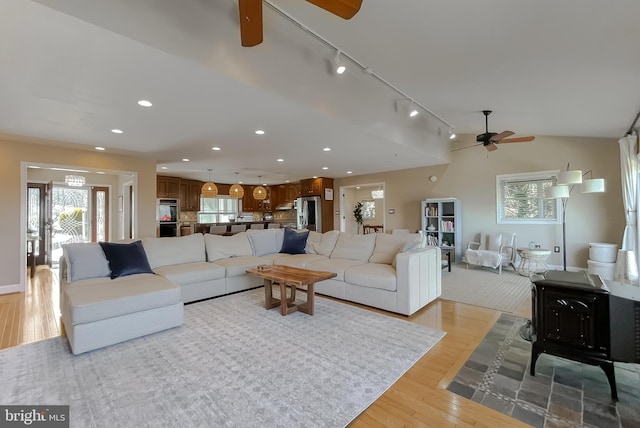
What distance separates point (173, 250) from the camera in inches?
161

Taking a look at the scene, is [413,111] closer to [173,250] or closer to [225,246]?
[225,246]

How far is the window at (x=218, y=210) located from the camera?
984 cm

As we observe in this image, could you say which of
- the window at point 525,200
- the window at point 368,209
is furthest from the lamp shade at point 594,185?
the window at point 368,209

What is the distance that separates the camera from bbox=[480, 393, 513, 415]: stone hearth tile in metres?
1.72

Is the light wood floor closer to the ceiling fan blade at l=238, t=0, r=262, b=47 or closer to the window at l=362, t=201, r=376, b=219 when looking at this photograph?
the ceiling fan blade at l=238, t=0, r=262, b=47

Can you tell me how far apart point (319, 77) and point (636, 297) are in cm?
329

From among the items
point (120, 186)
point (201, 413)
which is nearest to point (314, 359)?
point (201, 413)

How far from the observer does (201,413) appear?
1.67 metres

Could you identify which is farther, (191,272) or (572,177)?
(572,177)

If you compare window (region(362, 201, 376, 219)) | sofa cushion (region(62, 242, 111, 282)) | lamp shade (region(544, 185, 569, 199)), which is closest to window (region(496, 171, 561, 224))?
lamp shade (region(544, 185, 569, 199))

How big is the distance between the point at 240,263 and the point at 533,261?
17.4ft

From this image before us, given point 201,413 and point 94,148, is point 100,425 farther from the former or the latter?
point 94,148

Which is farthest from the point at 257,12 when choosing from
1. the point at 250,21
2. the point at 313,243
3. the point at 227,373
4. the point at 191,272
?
the point at 313,243

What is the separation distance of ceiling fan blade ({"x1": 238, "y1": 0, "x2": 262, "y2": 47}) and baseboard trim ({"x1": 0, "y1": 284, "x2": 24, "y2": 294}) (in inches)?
218
